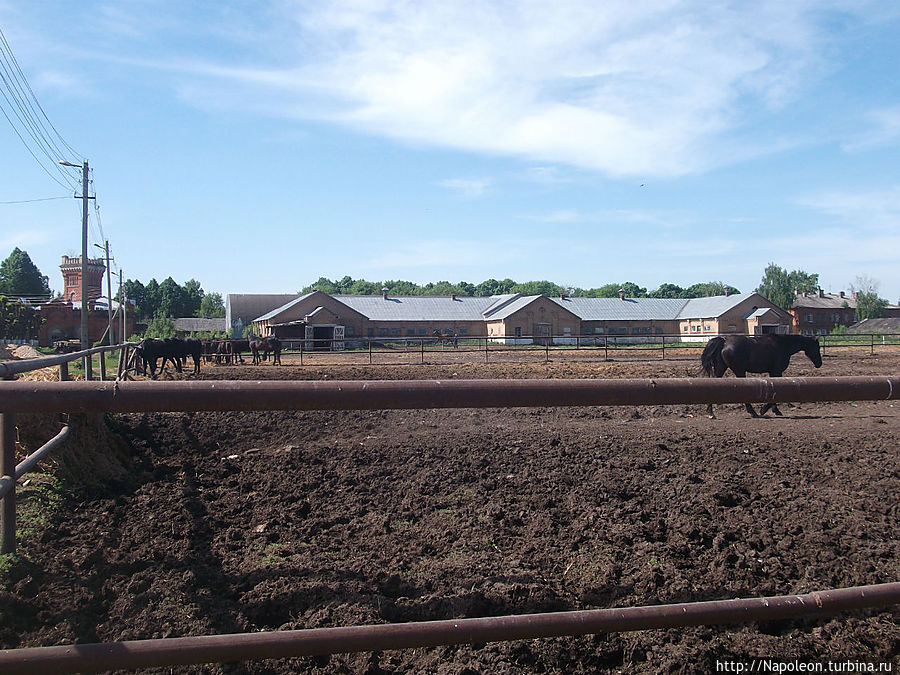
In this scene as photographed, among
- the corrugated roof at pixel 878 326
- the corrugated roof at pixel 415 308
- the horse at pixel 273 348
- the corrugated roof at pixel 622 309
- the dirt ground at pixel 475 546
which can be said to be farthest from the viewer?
the corrugated roof at pixel 878 326

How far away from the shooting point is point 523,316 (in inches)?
2432

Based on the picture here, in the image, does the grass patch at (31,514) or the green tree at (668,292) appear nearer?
the grass patch at (31,514)

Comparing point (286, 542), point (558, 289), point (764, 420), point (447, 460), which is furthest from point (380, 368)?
point (558, 289)

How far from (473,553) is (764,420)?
8.93m

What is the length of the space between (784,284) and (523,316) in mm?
61392

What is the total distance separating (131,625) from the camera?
8.60 ft

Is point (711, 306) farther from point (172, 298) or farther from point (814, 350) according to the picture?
point (172, 298)

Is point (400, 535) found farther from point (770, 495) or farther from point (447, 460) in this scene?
point (770, 495)

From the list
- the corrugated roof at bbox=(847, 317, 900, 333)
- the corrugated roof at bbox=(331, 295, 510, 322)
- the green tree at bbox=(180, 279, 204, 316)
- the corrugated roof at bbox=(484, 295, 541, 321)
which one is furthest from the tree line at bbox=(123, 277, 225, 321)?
the corrugated roof at bbox=(847, 317, 900, 333)

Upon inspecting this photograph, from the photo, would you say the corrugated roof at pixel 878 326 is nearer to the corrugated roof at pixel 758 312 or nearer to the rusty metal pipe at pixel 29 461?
the corrugated roof at pixel 758 312

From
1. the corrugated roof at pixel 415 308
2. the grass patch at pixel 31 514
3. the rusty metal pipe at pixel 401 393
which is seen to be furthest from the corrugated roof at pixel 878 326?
the grass patch at pixel 31 514

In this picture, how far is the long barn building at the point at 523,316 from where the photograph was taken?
193ft

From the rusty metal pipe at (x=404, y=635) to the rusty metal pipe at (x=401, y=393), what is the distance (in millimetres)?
554

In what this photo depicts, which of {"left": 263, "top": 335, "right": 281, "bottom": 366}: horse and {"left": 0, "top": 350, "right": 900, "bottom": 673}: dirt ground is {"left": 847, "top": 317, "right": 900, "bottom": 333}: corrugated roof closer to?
{"left": 263, "top": 335, "right": 281, "bottom": 366}: horse
